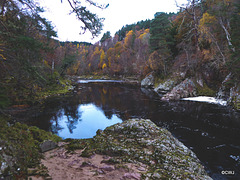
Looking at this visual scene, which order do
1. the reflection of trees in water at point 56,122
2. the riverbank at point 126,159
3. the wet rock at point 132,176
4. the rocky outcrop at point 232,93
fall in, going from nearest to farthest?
the wet rock at point 132,176
the riverbank at point 126,159
the reflection of trees in water at point 56,122
the rocky outcrop at point 232,93

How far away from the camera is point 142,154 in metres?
4.82

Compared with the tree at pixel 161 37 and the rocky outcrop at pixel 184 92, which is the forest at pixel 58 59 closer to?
the tree at pixel 161 37

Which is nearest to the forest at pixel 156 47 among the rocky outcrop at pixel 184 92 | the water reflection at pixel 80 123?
the water reflection at pixel 80 123

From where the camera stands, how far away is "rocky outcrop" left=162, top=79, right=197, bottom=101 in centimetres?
2019

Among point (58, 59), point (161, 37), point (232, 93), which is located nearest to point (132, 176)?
point (232, 93)

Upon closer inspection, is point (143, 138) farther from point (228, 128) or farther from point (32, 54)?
point (228, 128)

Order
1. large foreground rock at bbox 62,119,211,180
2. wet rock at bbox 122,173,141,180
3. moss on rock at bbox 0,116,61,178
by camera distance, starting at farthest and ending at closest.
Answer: large foreground rock at bbox 62,119,211,180, wet rock at bbox 122,173,141,180, moss on rock at bbox 0,116,61,178

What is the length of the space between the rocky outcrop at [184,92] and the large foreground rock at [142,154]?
15.0m

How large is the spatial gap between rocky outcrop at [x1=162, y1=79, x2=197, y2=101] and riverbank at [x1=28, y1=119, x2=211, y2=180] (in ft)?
49.6

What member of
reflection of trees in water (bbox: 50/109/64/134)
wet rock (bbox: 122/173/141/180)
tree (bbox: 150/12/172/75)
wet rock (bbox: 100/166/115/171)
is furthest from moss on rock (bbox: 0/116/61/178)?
tree (bbox: 150/12/172/75)

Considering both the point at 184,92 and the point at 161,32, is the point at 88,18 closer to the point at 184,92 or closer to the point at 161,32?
the point at 184,92

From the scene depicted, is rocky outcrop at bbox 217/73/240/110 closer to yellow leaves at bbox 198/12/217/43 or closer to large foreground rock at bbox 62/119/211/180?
yellow leaves at bbox 198/12/217/43

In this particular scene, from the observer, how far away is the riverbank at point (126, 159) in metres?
3.69

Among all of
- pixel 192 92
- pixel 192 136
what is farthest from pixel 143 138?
pixel 192 92
